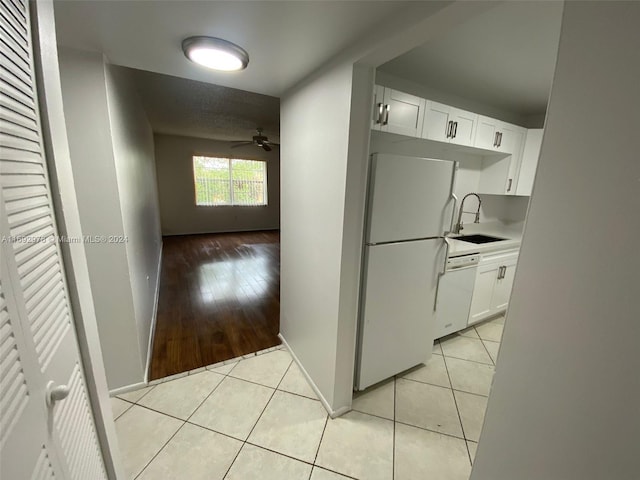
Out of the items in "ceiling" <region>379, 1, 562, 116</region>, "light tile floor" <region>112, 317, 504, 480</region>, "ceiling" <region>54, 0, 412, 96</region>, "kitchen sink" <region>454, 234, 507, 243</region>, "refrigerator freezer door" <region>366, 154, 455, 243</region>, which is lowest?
"light tile floor" <region>112, 317, 504, 480</region>

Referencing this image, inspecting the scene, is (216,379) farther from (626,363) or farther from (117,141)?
(626,363)

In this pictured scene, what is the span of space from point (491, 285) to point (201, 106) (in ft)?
14.1

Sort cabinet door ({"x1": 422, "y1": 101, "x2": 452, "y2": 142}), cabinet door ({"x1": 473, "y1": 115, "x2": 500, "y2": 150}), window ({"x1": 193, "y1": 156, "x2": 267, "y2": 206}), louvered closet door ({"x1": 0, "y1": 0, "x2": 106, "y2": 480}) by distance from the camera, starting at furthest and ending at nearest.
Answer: window ({"x1": 193, "y1": 156, "x2": 267, "y2": 206}) → cabinet door ({"x1": 473, "y1": 115, "x2": 500, "y2": 150}) → cabinet door ({"x1": 422, "y1": 101, "x2": 452, "y2": 142}) → louvered closet door ({"x1": 0, "y1": 0, "x2": 106, "y2": 480})

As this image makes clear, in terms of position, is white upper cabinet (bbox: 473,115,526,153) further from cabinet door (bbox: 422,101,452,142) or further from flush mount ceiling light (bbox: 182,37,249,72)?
flush mount ceiling light (bbox: 182,37,249,72)

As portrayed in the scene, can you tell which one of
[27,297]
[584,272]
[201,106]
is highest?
[201,106]

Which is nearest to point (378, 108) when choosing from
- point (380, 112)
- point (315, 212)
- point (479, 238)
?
point (380, 112)

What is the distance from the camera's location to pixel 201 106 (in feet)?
11.9

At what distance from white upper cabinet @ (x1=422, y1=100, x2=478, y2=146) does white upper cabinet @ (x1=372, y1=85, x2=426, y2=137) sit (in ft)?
0.30

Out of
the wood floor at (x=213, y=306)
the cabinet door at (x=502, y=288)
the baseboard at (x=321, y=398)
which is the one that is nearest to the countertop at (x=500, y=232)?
the cabinet door at (x=502, y=288)

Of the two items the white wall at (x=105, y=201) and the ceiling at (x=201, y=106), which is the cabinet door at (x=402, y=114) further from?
the ceiling at (x=201, y=106)

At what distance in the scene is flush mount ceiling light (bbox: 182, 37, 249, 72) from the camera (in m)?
1.30

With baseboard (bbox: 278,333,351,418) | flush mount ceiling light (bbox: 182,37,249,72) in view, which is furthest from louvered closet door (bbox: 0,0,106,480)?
baseboard (bbox: 278,333,351,418)

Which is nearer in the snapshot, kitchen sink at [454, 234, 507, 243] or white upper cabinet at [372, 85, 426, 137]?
white upper cabinet at [372, 85, 426, 137]

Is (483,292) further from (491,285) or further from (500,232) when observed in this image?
(500,232)
